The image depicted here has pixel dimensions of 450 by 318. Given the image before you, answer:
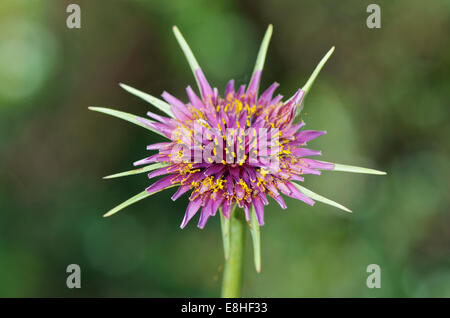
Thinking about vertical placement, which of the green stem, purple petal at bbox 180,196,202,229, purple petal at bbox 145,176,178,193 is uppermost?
purple petal at bbox 145,176,178,193

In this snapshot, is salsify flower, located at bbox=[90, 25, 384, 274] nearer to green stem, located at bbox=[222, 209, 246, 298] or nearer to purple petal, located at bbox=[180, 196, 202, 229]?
purple petal, located at bbox=[180, 196, 202, 229]

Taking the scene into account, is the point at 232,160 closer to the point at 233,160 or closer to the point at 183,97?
the point at 233,160

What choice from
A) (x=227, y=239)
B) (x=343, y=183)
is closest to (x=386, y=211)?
(x=343, y=183)

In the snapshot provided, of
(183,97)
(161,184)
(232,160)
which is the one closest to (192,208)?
(161,184)

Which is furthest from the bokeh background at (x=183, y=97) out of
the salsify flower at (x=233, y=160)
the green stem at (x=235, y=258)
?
the salsify flower at (x=233, y=160)

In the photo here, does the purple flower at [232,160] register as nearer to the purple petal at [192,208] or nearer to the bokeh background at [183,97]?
the purple petal at [192,208]

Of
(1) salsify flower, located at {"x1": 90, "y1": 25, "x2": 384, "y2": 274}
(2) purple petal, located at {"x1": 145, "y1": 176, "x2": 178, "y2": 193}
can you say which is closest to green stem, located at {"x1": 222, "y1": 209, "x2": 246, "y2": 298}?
(1) salsify flower, located at {"x1": 90, "y1": 25, "x2": 384, "y2": 274}
